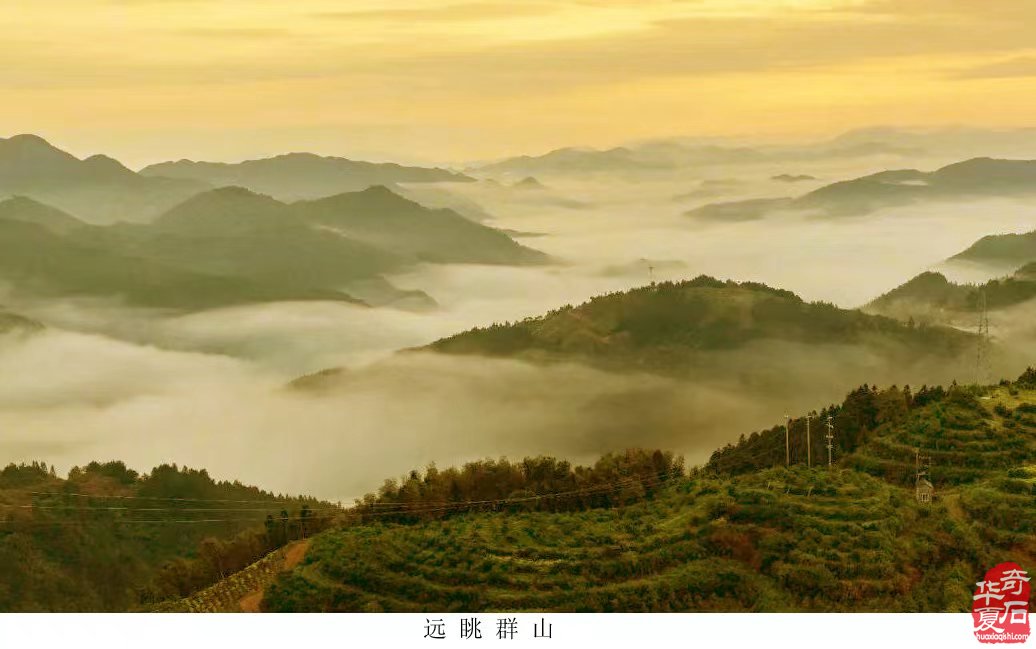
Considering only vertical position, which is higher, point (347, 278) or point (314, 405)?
point (347, 278)

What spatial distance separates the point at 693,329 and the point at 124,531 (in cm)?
1891

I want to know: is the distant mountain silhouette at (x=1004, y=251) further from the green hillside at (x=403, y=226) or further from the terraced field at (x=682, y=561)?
the terraced field at (x=682, y=561)

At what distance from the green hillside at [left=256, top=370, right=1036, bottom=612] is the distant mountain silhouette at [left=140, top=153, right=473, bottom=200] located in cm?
3221

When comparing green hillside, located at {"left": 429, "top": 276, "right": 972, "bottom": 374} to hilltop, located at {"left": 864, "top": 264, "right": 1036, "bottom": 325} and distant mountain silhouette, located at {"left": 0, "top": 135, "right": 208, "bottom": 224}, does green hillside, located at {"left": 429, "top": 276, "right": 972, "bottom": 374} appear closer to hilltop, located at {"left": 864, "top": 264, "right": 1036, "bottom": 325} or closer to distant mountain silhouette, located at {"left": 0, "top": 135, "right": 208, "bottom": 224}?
hilltop, located at {"left": 864, "top": 264, "right": 1036, "bottom": 325}

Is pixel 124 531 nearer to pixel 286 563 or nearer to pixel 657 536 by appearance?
pixel 286 563

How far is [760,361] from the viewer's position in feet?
121

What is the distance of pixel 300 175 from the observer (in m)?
56.5

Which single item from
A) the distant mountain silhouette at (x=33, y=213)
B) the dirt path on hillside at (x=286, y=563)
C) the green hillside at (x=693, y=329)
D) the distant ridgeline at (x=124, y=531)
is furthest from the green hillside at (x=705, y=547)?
the distant mountain silhouette at (x=33, y=213)

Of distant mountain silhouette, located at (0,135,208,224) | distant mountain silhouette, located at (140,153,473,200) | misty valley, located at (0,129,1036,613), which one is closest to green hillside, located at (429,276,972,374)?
misty valley, located at (0,129,1036,613)

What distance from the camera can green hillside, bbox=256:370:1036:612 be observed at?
17641 mm

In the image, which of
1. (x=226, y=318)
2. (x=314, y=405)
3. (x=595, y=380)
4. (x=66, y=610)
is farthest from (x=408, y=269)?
(x=66, y=610)

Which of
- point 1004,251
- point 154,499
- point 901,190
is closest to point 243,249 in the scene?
point 901,190

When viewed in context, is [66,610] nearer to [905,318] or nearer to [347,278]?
[905,318]

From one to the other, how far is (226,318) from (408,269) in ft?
33.4
